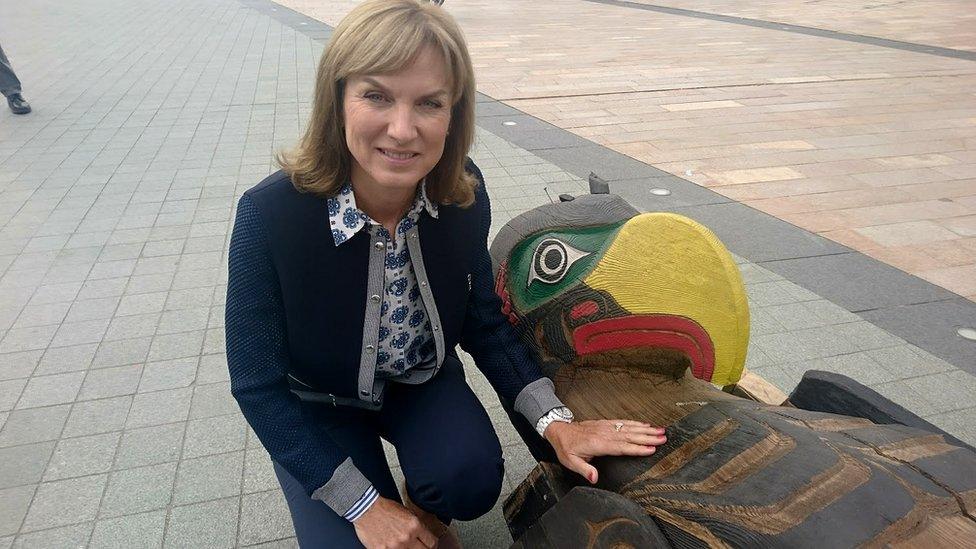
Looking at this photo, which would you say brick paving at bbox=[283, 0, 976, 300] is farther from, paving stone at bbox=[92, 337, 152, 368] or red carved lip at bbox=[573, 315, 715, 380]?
paving stone at bbox=[92, 337, 152, 368]

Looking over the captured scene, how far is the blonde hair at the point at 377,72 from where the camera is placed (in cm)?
123

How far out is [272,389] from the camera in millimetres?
1468

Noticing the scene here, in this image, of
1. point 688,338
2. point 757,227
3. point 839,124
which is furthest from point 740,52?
point 688,338

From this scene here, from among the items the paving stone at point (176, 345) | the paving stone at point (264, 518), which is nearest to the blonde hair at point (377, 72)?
the paving stone at point (264, 518)

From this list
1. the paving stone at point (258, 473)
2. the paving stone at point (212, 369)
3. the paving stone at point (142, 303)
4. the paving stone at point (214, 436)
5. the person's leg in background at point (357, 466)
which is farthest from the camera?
the paving stone at point (142, 303)

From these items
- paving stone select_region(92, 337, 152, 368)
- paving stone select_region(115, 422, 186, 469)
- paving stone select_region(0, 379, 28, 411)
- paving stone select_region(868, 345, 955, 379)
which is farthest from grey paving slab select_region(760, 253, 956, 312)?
paving stone select_region(0, 379, 28, 411)

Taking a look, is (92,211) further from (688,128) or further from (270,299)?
(688,128)

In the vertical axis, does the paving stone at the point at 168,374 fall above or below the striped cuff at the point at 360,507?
below

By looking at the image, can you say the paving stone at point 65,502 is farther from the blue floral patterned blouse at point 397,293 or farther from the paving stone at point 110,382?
the blue floral patterned blouse at point 397,293

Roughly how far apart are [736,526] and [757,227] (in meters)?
3.57

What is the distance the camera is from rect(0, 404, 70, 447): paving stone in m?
2.50

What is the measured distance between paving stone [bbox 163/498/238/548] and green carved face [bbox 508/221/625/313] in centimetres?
128

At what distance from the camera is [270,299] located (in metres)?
1.43

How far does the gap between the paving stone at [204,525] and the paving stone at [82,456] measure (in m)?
0.42
